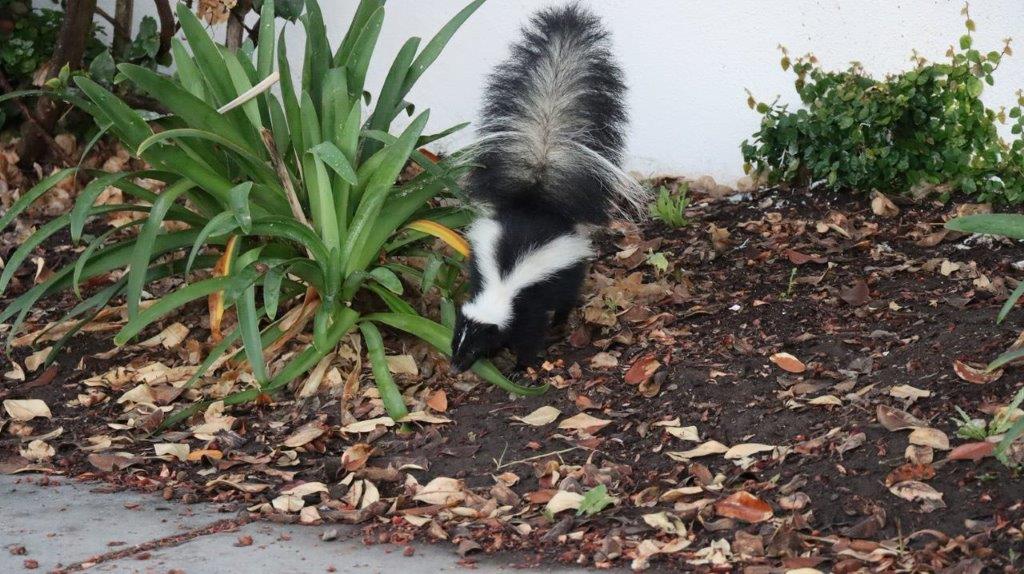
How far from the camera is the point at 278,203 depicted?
4.53 metres

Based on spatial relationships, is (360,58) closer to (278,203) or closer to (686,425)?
(278,203)

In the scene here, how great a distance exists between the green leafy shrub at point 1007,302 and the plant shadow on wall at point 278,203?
5.64 feet

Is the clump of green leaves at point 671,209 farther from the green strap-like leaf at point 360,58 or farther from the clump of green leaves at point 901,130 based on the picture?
the green strap-like leaf at point 360,58

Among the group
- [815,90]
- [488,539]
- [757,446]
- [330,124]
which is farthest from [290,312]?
[815,90]

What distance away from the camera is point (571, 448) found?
3.88m

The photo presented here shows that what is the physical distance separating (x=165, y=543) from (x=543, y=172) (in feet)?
6.86

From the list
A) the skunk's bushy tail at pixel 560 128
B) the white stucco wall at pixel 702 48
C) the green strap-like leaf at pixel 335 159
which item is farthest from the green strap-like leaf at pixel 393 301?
the white stucco wall at pixel 702 48

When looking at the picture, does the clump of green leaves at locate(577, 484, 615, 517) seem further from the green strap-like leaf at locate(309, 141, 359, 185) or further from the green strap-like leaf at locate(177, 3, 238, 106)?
the green strap-like leaf at locate(177, 3, 238, 106)

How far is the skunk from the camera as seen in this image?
4.54m

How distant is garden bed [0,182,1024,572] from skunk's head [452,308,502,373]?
137 millimetres

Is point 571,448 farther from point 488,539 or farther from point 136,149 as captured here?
point 136,149

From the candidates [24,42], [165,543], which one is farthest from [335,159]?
[24,42]

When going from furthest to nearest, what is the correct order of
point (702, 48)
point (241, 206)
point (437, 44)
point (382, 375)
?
point (702, 48) → point (437, 44) → point (382, 375) → point (241, 206)

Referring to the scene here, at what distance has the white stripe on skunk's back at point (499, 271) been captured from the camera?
4492 mm
